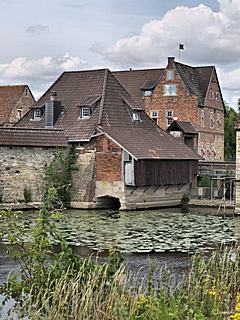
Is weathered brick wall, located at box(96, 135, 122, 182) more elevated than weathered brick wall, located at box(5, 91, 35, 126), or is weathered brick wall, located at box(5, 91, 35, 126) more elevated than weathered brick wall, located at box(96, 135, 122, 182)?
weathered brick wall, located at box(5, 91, 35, 126)

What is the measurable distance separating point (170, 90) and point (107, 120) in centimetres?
1456

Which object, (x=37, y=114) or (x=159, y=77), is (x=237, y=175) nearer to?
(x=37, y=114)

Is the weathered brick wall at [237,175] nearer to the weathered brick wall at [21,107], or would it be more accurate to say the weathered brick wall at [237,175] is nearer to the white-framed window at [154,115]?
the white-framed window at [154,115]

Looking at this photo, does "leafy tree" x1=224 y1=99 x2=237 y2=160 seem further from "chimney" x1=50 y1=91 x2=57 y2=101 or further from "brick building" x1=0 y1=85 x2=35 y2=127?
"chimney" x1=50 y1=91 x2=57 y2=101

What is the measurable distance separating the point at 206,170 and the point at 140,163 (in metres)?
6.44

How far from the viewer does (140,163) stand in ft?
99.4

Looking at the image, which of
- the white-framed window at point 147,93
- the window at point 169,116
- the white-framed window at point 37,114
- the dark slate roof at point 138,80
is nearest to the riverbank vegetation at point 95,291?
the white-framed window at point 37,114

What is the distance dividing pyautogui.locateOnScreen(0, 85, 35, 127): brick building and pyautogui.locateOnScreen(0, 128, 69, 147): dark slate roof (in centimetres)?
1881

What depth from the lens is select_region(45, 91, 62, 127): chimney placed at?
33781 millimetres

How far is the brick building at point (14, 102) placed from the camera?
167ft

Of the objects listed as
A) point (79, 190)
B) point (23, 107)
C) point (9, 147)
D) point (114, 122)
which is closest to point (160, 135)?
point (114, 122)

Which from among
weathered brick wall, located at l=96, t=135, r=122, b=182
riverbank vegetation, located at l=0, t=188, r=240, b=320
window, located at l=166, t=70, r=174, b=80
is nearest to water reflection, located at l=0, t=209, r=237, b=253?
weathered brick wall, located at l=96, t=135, r=122, b=182

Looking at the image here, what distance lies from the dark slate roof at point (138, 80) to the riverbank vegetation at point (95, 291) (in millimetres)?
36069

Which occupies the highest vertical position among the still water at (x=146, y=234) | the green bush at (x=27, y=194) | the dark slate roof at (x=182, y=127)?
the dark slate roof at (x=182, y=127)
